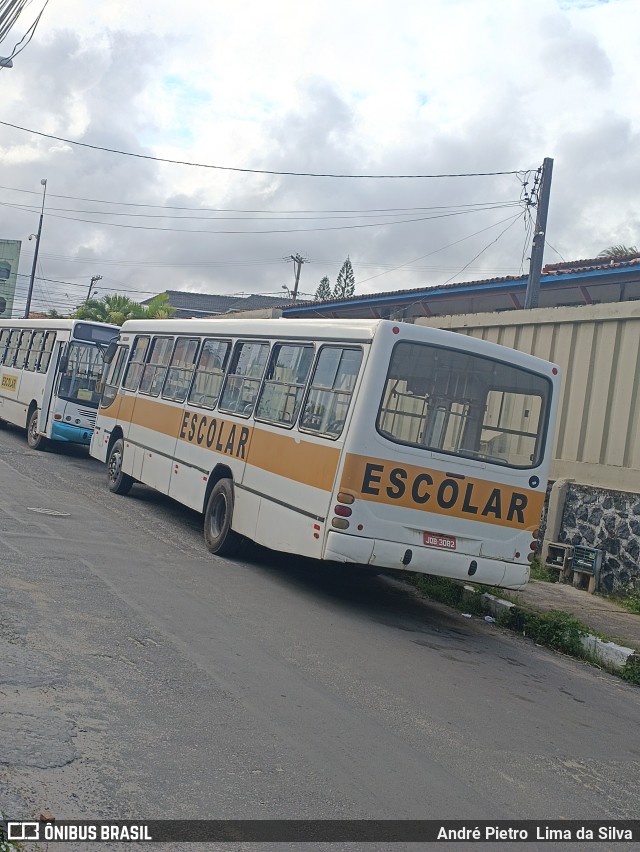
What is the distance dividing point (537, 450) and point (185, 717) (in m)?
6.10

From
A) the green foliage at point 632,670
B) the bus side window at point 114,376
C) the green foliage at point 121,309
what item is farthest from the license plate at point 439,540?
the green foliage at point 121,309

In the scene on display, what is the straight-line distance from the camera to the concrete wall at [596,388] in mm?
14125

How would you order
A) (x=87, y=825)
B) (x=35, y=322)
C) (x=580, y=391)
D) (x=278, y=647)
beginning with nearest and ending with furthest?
(x=87, y=825)
(x=278, y=647)
(x=580, y=391)
(x=35, y=322)

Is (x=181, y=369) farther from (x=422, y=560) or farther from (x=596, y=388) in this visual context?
(x=422, y=560)

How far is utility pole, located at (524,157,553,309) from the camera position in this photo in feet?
70.4

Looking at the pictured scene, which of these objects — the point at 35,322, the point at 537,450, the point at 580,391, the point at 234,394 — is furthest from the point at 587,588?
the point at 35,322

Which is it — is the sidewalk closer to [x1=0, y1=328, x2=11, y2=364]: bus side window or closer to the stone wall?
the stone wall

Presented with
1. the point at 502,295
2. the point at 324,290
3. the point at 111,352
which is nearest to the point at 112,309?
the point at 502,295

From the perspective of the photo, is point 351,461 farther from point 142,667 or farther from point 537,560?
point 537,560

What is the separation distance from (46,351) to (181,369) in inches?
350

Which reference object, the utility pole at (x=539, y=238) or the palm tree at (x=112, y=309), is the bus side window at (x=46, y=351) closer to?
the utility pole at (x=539, y=238)

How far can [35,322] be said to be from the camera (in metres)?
24.8

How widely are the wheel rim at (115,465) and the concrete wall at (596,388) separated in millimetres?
6894

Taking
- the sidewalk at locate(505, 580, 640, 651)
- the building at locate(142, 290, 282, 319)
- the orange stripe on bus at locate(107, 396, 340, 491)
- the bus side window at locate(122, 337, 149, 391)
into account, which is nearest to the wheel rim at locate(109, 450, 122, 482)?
the orange stripe on bus at locate(107, 396, 340, 491)
